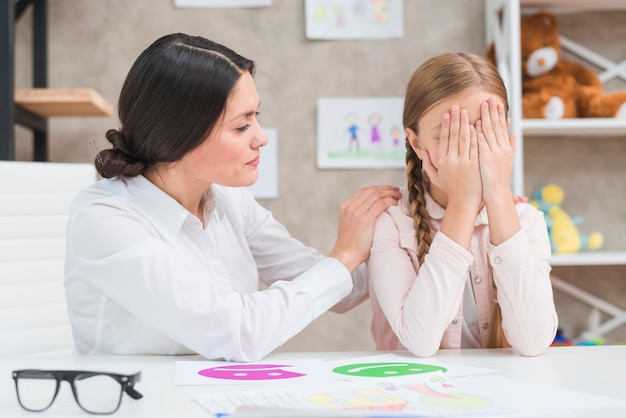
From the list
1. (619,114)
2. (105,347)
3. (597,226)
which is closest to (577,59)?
(619,114)

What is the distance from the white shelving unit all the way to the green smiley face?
1103 mm

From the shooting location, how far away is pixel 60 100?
187 centimetres

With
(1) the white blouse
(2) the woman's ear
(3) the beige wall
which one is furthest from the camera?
(3) the beige wall

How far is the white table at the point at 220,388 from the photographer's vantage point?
0.75 metres

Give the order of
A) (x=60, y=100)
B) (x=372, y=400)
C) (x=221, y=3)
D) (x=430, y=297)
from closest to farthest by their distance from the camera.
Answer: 1. (x=372, y=400)
2. (x=430, y=297)
3. (x=60, y=100)
4. (x=221, y=3)

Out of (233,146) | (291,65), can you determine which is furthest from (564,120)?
(233,146)

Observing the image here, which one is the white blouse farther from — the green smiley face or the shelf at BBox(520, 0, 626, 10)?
the shelf at BBox(520, 0, 626, 10)

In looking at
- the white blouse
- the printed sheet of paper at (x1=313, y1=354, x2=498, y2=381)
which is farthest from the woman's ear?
the printed sheet of paper at (x1=313, y1=354, x2=498, y2=381)

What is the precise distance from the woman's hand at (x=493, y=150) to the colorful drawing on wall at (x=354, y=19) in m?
1.17

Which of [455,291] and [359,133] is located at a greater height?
[359,133]

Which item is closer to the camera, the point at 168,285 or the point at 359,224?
the point at 168,285

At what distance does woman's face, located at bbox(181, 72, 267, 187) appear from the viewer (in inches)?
44.0

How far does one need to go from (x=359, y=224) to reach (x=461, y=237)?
0.65ft

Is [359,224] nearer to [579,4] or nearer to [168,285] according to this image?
[168,285]
